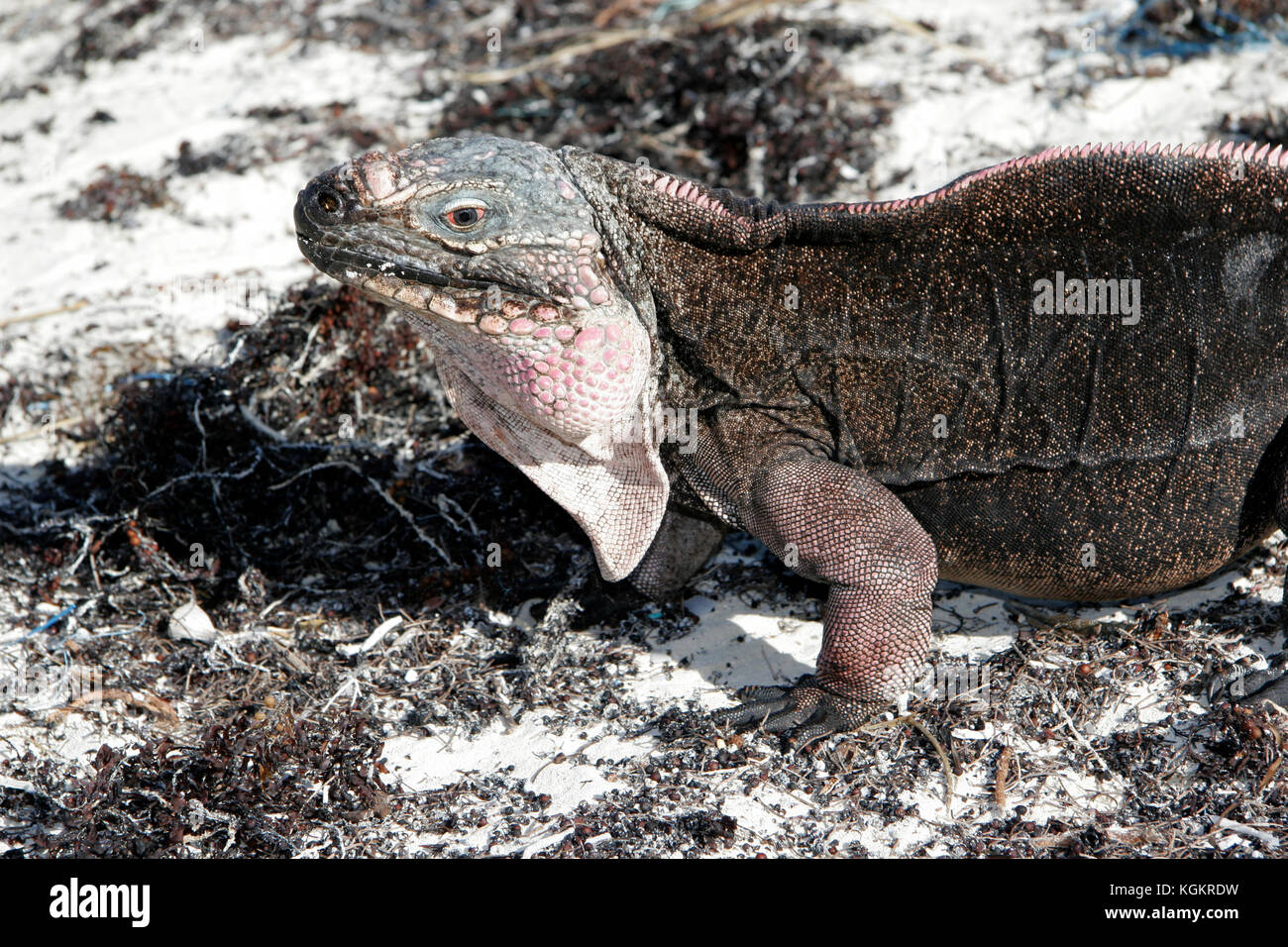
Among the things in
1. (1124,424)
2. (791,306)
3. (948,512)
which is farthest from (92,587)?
(1124,424)

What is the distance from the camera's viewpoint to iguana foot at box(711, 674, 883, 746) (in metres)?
3.66

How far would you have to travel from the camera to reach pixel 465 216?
11.0ft

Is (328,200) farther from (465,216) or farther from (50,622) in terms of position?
(50,622)

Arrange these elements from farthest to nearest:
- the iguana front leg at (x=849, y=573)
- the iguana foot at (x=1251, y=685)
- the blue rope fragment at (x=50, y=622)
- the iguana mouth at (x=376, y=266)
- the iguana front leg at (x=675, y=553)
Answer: the blue rope fragment at (x=50, y=622) → the iguana front leg at (x=675, y=553) → the iguana foot at (x=1251, y=685) → the iguana front leg at (x=849, y=573) → the iguana mouth at (x=376, y=266)

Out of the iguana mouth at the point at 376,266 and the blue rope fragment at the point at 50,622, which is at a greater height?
the iguana mouth at the point at 376,266

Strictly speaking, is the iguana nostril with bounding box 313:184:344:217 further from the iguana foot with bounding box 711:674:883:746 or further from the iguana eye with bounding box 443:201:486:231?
the iguana foot with bounding box 711:674:883:746

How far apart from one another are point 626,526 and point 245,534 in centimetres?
192

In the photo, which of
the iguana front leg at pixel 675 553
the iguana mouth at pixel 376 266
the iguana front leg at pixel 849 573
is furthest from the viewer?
the iguana front leg at pixel 675 553

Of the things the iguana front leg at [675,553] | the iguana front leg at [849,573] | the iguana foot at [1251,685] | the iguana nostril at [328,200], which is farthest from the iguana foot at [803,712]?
the iguana nostril at [328,200]

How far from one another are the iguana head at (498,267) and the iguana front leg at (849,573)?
0.55 m

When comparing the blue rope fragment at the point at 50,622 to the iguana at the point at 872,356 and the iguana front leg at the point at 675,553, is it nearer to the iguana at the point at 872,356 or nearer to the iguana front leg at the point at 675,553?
the iguana at the point at 872,356

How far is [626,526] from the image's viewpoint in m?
3.88

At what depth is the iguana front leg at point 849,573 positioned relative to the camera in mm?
3537

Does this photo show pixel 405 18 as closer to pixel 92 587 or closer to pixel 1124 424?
pixel 92 587
